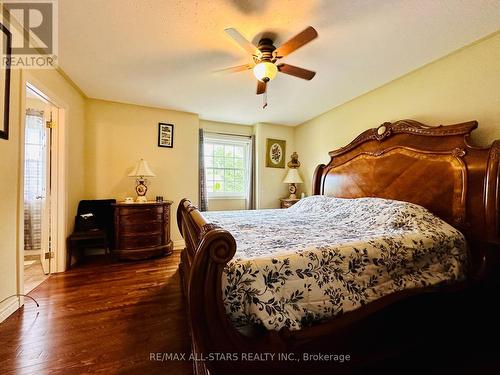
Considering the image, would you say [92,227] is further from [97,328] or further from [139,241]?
[97,328]

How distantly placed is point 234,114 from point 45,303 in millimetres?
3445

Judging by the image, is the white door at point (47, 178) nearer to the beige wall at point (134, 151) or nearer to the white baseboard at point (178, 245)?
the beige wall at point (134, 151)

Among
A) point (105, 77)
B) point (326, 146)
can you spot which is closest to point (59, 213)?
point (105, 77)

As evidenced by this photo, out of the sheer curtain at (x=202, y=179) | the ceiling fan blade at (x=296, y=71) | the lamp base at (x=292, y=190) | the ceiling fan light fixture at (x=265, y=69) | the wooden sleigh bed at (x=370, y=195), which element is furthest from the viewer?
the lamp base at (x=292, y=190)

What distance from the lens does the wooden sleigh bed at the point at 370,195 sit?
966 millimetres

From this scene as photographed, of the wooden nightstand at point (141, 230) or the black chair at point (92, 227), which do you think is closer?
the black chair at point (92, 227)

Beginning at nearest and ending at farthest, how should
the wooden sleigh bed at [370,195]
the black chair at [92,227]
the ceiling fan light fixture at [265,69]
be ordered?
the wooden sleigh bed at [370,195] < the ceiling fan light fixture at [265,69] < the black chair at [92,227]

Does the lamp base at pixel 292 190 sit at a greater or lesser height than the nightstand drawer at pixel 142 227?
greater

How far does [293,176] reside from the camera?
427 cm

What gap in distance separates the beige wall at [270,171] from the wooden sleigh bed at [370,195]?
1.33 meters

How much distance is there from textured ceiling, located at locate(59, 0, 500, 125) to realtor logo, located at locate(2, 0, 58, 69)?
0.08 metres

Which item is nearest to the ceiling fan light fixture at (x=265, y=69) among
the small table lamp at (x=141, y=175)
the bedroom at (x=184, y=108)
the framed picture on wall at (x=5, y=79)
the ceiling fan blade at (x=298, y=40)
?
the ceiling fan blade at (x=298, y=40)

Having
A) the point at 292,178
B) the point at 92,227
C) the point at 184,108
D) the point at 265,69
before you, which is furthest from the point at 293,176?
the point at 92,227

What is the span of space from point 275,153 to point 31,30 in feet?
12.0
